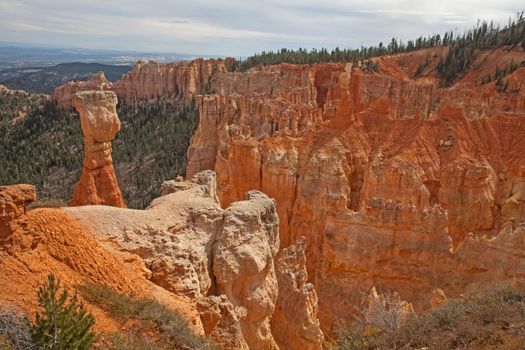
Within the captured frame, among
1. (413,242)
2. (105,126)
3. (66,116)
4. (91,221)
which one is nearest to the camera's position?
(91,221)

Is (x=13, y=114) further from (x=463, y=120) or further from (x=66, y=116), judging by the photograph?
(x=463, y=120)

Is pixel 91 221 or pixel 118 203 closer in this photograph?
pixel 91 221

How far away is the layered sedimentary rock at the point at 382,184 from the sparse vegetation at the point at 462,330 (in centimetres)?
962

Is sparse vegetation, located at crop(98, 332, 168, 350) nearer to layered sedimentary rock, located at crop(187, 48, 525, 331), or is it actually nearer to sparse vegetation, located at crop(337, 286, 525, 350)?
sparse vegetation, located at crop(337, 286, 525, 350)

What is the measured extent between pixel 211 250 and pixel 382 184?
56.0ft

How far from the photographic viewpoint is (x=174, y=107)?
209ft

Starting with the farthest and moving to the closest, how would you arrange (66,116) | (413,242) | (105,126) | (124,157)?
(66,116) < (124,157) < (413,242) < (105,126)

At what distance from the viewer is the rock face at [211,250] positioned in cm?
963

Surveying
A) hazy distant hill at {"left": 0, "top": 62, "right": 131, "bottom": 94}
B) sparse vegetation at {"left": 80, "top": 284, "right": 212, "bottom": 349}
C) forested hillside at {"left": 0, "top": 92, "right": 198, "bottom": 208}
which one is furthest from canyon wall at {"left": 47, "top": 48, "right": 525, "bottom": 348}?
hazy distant hill at {"left": 0, "top": 62, "right": 131, "bottom": 94}

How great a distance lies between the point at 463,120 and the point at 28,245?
2915 cm

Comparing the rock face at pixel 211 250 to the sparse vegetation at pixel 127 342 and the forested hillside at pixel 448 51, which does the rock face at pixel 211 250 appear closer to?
the sparse vegetation at pixel 127 342

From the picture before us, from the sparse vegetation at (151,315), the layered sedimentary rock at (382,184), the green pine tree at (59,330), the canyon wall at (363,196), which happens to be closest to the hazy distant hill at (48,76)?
the canyon wall at (363,196)

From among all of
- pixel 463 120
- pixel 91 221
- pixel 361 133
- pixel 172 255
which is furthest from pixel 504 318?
pixel 463 120

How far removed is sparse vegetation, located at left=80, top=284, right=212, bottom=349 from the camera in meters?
7.31
